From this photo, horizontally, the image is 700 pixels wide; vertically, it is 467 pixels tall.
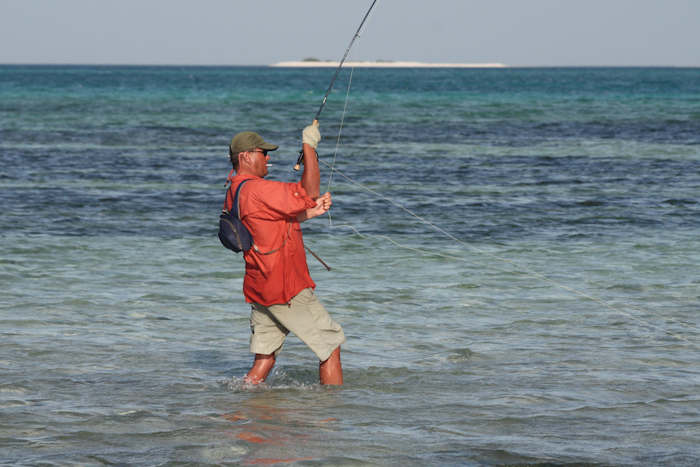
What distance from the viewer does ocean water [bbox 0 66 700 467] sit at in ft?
14.9

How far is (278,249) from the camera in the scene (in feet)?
16.2

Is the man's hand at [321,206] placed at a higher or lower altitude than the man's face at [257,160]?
lower

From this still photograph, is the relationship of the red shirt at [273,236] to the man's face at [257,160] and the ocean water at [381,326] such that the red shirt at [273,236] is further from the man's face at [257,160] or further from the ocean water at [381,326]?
the ocean water at [381,326]

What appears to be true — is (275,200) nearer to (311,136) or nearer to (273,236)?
(273,236)

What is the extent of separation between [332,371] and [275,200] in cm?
126

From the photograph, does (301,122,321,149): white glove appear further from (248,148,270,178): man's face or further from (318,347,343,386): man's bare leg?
(318,347,343,386): man's bare leg

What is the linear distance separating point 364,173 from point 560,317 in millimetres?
11480

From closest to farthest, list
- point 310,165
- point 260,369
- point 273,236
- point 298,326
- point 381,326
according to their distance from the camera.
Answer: point 310,165, point 273,236, point 298,326, point 260,369, point 381,326

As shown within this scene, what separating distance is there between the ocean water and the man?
410mm

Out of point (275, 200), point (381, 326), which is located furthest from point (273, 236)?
point (381, 326)

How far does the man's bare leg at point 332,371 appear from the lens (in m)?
5.35

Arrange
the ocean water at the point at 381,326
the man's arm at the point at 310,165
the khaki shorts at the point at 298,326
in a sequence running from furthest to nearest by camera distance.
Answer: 1. the khaki shorts at the point at 298,326
2. the man's arm at the point at 310,165
3. the ocean water at the point at 381,326

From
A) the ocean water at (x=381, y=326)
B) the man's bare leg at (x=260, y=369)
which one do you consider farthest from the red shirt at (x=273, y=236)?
the ocean water at (x=381, y=326)

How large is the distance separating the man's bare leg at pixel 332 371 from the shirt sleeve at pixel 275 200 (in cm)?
102
